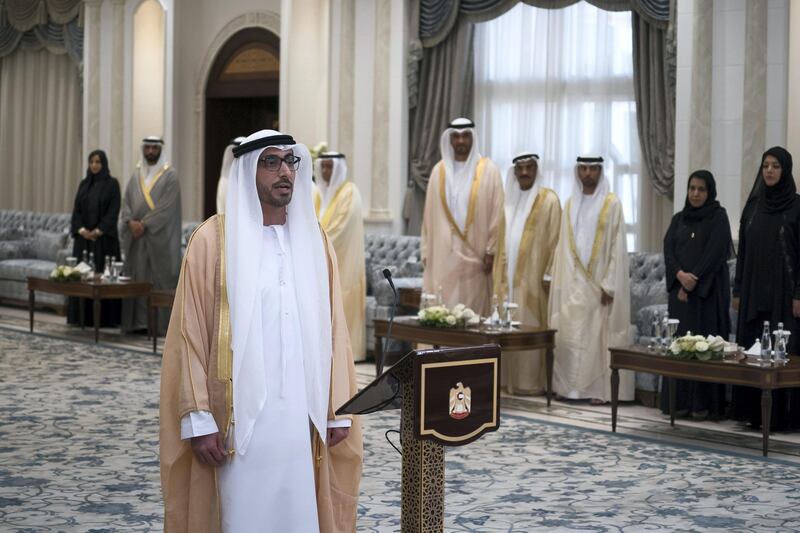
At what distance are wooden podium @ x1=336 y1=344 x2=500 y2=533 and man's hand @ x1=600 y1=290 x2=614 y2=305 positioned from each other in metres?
4.76

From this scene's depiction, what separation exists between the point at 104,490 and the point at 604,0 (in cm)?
673

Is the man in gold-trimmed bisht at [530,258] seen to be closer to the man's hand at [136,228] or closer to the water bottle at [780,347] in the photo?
the water bottle at [780,347]

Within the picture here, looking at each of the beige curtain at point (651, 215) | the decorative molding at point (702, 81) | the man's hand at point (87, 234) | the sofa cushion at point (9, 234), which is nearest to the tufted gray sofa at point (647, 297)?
Result: the decorative molding at point (702, 81)

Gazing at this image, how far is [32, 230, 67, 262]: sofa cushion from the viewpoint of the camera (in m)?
12.8

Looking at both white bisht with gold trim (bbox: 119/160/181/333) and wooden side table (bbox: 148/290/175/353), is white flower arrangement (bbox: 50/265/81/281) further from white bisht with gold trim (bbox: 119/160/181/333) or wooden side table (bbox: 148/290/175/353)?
wooden side table (bbox: 148/290/175/353)

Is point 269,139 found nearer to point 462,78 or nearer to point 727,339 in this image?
point 727,339

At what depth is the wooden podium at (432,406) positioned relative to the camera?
280 centimetres

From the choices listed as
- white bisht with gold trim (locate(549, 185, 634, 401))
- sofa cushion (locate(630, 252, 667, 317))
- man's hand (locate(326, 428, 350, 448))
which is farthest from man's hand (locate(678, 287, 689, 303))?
man's hand (locate(326, 428, 350, 448))

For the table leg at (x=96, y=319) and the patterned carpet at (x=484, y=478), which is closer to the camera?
the patterned carpet at (x=484, y=478)

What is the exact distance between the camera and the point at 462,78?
1089cm

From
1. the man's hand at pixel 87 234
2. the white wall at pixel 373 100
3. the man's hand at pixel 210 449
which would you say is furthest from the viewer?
the white wall at pixel 373 100

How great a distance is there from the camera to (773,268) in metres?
6.65

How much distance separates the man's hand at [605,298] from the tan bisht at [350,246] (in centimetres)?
219

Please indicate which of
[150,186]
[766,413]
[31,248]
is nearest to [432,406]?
[766,413]
